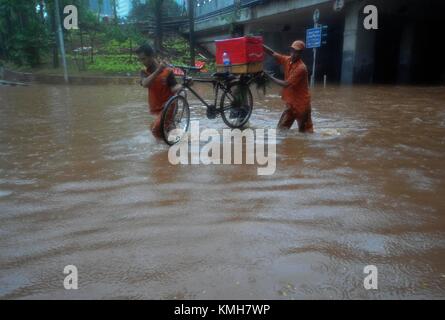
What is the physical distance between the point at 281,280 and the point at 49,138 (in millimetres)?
5035

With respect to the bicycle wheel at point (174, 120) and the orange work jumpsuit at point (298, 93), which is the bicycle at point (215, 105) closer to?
the bicycle wheel at point (174, 120)

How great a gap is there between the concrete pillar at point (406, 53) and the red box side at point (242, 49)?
16.1 metres

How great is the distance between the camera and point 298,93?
6.07 m

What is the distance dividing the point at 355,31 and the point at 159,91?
14293 mm

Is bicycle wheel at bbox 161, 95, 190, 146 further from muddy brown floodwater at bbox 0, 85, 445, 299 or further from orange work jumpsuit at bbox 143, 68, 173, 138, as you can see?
muddy brown floodwater at bbox 0, 85, 445, 299

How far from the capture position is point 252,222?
299 cm

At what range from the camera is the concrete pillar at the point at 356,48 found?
17.2 m

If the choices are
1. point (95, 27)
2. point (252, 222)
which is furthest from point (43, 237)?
point (95, 27)

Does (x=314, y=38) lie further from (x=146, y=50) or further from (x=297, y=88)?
(x=146, y=50)

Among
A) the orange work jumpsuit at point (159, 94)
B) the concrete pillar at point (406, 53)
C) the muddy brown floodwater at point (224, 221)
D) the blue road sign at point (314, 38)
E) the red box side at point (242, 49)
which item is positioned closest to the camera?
the muddy brown floodwater at point (224, 221)

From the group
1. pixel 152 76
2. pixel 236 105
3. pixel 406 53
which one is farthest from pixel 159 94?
pixel 406 53

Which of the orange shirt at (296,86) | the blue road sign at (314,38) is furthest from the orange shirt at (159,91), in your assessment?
the blue road sign at (314,38)

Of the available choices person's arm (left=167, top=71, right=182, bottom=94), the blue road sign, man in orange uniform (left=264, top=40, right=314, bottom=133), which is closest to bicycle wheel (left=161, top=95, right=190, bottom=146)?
person's arm (left=167, top=71, right=182, bottom=94)
